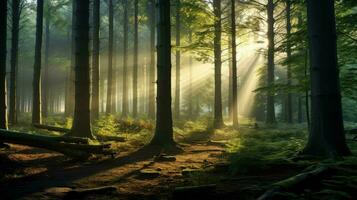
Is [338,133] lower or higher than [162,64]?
lower

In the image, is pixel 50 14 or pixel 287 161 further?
pixel 50 14

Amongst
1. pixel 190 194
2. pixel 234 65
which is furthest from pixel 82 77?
pixel 234 65

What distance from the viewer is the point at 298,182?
18.4ft

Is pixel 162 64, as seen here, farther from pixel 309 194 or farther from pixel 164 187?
pixel 309 194

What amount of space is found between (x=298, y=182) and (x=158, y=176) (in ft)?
10.4

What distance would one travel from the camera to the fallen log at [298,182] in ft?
Answer: 16.7

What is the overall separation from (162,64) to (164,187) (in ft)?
22.2

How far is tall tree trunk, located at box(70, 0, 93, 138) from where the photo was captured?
43.0ft

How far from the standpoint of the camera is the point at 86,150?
986 cm

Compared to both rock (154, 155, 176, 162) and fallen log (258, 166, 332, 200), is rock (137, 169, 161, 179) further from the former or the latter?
fallen log (258, 166, 332, 200)

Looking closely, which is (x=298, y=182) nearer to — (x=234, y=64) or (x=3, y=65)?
(x=3, y=65)

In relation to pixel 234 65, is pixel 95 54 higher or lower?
higher

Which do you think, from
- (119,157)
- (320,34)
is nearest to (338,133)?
(320,34)

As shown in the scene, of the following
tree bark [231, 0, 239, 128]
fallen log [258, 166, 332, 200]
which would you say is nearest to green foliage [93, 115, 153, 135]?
tree bark [231, 0, 239, 128]
